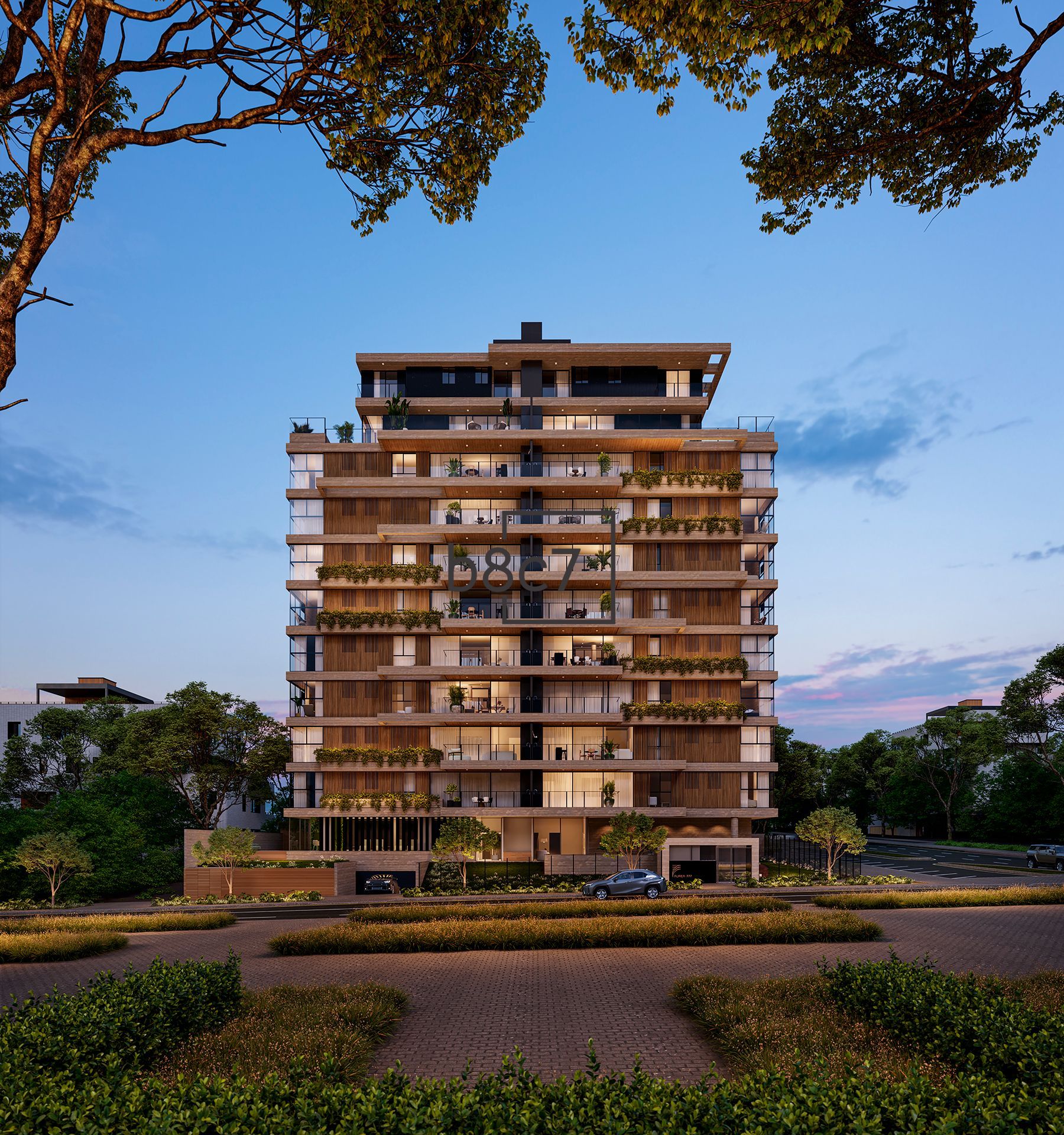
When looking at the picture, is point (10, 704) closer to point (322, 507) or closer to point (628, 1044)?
point (322, 507)

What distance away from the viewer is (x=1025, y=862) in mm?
51094

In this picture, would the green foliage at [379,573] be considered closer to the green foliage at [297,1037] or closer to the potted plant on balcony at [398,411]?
the potted plant on balcony at [398,411]

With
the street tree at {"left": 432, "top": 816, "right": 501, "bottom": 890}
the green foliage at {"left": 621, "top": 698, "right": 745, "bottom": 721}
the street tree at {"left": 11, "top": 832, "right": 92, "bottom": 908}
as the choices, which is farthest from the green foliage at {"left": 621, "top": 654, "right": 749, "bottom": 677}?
the street tree at {"left": 11, "top": 832, "right": 92, "bottom": 908}

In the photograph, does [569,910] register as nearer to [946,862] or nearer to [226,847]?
[226,847]

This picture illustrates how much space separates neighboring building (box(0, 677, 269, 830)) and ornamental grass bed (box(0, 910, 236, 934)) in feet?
54.6

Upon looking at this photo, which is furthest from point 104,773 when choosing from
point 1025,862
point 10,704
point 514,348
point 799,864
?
point 1025,862

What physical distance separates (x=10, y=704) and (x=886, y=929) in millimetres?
75963

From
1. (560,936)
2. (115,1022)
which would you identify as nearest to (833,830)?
(560,936)

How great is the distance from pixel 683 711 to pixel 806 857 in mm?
12598

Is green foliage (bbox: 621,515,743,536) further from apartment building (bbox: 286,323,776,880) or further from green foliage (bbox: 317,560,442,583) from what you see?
green foliage (bbox: 317,560,442,583)

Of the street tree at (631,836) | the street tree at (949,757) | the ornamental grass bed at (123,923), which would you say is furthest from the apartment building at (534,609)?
the street tree at (949,757)

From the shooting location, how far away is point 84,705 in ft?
196

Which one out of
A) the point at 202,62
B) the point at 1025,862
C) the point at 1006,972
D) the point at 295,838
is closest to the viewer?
the point at 202,62

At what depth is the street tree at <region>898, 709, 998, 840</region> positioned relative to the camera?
220 ft
